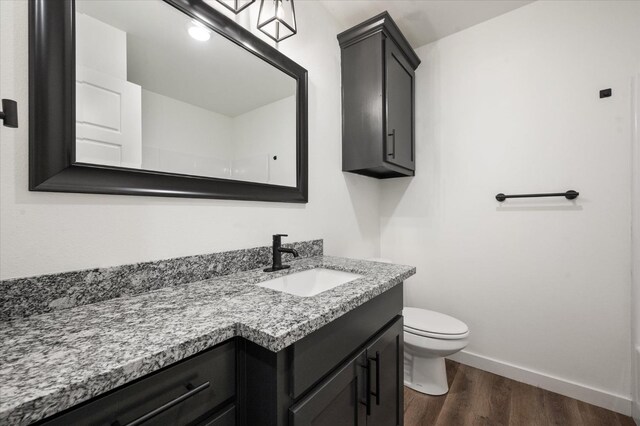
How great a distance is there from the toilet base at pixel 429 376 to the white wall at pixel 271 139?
4.49ft

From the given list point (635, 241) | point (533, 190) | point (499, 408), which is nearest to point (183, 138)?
point (533, 190)

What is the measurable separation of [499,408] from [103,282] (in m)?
2.01

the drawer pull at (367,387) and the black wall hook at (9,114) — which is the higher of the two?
the black wall hook at (9,114)

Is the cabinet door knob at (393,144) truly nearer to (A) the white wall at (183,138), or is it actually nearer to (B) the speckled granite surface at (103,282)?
(A) the white wall at (183,138)

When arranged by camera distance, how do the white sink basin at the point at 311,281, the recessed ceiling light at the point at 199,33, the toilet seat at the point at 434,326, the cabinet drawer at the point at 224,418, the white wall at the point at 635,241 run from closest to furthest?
1. the cabinet drawer at the point at 224,418
2. the recessed ceiling light at the point at 199,33
3. the white sink basin at the point at 311,281
4. the white wall at the point at 635,241
5. the toilet seat at the point at 434,326

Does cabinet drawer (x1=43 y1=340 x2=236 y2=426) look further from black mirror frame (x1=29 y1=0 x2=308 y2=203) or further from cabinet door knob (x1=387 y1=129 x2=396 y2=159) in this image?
cabinet door knob (x1=387 y1=129 x2=396 y2=159)

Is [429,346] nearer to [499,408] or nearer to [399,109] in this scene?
[499,408]

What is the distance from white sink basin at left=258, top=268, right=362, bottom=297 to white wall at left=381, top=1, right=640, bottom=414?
1.13 meters

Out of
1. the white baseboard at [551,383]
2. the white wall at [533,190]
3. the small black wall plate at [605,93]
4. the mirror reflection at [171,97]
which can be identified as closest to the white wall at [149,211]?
the mirror reflection at [171,97]

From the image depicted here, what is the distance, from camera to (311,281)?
51.4 inches

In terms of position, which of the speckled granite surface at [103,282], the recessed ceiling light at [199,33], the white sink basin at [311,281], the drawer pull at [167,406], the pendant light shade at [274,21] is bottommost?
the drawer pull at [167,406]

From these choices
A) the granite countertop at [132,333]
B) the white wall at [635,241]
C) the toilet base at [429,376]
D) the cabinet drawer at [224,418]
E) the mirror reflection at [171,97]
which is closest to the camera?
the granite countertop at [132,333]

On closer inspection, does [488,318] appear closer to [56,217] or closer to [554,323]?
[554,323]

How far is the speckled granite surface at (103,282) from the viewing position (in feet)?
2.17
